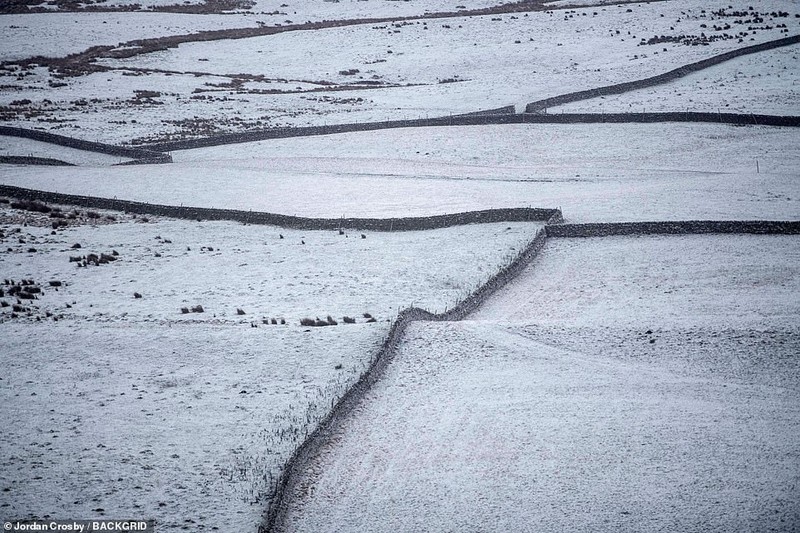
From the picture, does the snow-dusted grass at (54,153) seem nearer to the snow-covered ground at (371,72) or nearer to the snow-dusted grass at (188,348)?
the snow-covered ground at (371,72)

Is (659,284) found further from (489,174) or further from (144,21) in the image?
(144,21)

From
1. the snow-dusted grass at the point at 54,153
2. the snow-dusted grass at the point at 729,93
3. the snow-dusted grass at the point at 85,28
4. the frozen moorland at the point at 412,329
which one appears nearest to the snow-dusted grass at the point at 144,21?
the snow-dusted grass at the point at 85,28

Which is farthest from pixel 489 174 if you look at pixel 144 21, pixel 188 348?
pixel 144 21

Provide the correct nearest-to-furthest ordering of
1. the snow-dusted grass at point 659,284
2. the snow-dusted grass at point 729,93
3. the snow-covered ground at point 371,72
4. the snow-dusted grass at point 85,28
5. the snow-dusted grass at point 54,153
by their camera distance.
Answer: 1. the snow-dusted grass at point 659,284
2. the snow-dusted grass at point 54,153
3. the snow-dusted grass at point 729,93
4. the snow-covered ground at point 371,72
5. the snow-dusted grass at point 85,28

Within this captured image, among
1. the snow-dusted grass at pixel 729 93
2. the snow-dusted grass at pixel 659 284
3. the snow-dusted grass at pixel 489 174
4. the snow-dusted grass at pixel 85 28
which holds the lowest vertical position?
the snow-dusted grass at pixel 659 284

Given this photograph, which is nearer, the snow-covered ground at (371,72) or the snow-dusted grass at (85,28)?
the snow-covered ground at (371,72)

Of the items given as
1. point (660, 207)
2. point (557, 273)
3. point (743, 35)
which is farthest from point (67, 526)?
point (743, 35)
